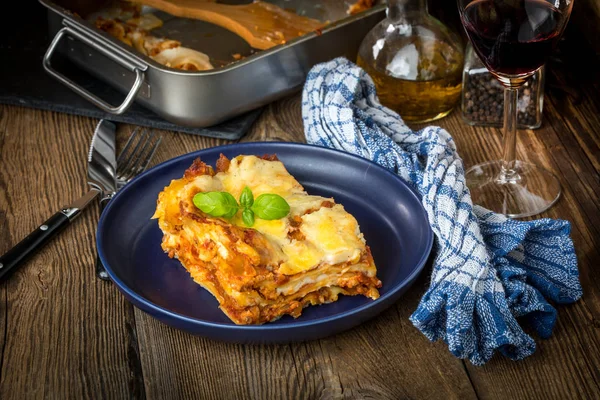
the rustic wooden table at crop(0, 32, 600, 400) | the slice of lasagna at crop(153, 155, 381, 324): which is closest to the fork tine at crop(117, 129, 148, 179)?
the rustic wooden table at crop(0, 32, 600, 400)

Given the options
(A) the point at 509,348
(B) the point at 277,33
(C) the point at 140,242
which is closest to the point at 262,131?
(B) the point at 277,33

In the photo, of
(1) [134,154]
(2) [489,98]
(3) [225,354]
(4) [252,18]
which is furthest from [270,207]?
(4) [252,18]

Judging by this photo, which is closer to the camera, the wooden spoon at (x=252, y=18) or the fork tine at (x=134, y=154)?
the fork tine at (x=134, y=154)

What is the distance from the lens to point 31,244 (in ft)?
5.65

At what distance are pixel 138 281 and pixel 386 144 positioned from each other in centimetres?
65

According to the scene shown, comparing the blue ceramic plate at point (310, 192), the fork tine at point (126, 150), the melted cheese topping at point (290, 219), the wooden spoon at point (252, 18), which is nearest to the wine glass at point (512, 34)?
the blue ceramic plate at point (310, 192)

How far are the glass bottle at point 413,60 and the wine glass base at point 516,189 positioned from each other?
0.26 meters

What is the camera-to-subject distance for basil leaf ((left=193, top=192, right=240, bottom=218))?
4.92 feet

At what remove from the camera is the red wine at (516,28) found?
1.54m

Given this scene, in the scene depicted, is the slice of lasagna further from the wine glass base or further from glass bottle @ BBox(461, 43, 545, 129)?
glass bottle @ BBox(461, 43, 545, 129)

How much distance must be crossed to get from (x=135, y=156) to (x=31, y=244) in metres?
0.41

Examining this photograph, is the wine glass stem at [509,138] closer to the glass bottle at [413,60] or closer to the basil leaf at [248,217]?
the glass bottle at [413,60]

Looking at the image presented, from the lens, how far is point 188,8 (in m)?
2.41

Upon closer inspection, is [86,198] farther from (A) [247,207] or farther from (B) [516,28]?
(B) [516,28]
